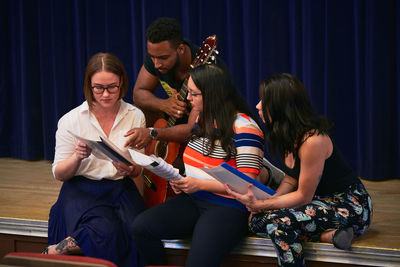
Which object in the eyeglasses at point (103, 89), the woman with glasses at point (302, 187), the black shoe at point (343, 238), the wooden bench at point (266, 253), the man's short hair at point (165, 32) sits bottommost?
the wooden bench at point (266, 253)

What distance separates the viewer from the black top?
223cm

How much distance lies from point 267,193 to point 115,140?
84cm

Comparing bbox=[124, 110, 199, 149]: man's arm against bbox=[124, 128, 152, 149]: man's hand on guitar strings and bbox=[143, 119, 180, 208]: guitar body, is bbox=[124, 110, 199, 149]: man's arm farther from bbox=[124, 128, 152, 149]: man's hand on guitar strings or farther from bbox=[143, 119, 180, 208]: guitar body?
bbox=[143, 119, 180, 208]: guitar body

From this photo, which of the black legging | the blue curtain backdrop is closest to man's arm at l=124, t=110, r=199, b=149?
the black legging

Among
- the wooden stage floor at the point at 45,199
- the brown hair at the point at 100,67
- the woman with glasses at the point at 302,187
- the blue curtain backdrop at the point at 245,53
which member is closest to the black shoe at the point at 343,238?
the woman with glasses at the point at 302,187

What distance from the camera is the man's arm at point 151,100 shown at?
2.85 meters

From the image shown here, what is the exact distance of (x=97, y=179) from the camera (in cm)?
257

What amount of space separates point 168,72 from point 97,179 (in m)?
0.77

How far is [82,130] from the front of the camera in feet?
8.29

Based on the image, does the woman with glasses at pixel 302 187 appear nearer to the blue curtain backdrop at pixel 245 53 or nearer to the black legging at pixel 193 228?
the black legging at pixel 193 228

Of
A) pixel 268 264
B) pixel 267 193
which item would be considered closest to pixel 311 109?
pixel 267 193

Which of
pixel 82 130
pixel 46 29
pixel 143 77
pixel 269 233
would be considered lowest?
pixel 269 233

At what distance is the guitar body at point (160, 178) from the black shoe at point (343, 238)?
38.2 inches

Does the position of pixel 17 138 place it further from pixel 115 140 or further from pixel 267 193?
pixel 267 193
